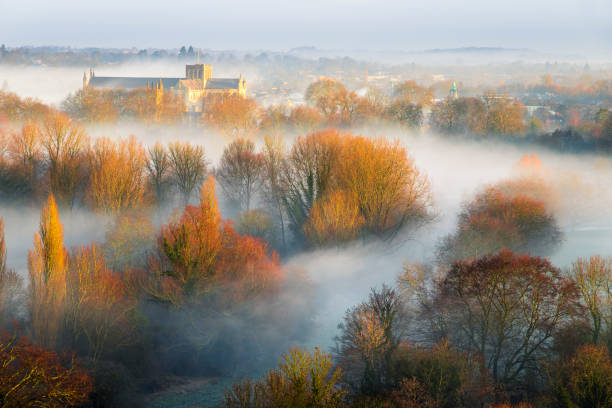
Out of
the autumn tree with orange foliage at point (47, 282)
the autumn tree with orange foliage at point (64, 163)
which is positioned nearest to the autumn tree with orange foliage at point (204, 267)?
the autumn tree with orange foliage at point (47, 282)

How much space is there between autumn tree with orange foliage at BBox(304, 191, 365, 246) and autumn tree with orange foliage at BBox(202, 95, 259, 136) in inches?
1355

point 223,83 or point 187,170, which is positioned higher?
point 223,83

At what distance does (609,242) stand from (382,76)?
7678 centimetres

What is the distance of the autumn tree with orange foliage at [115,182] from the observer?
37406mm

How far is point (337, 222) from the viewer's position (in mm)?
35125

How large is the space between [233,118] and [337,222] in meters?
39.2

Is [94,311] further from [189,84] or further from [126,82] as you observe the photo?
[189,84]

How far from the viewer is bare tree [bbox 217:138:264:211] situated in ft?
149

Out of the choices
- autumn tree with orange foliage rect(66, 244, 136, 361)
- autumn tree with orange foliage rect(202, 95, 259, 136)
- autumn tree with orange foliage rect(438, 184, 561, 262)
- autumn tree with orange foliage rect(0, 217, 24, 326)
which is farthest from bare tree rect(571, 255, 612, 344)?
autumn tree with orange foliage rect(202, 95, 259, 136)

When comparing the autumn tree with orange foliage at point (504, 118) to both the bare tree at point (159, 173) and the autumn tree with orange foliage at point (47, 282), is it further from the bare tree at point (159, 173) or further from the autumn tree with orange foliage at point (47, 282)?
the autumn tree with orange foliage at point (47, 282)

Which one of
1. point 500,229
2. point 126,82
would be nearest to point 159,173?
point 500,229

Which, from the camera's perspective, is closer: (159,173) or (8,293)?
(8,293)

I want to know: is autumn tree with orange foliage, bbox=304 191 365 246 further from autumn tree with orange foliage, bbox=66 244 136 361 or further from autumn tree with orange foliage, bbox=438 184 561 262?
autumn tree with orange foliage, bbox=66 244 136 361

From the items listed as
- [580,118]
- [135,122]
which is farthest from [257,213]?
[580,118]
